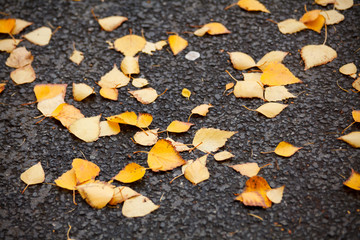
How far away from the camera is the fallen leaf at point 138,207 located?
4.32ft

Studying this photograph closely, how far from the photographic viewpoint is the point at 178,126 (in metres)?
1.56

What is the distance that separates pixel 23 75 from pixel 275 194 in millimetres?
1373

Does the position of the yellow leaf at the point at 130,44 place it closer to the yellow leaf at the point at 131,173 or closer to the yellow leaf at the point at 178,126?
the yellow leaf at the point at 178,126

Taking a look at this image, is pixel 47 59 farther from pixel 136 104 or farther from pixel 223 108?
pixel 223 108

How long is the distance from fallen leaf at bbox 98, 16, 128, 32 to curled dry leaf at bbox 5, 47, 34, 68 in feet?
1.43

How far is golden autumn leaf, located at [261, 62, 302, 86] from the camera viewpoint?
1.68 metres

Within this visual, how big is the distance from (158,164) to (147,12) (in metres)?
1.06

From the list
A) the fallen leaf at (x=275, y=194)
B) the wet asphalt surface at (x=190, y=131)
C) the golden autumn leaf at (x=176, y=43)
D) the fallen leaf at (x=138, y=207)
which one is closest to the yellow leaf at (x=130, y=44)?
the wet asphalt surface at (x=190, y=131)

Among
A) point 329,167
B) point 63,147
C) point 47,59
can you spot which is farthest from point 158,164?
A: point 47,59

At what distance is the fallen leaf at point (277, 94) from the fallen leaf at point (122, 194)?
0.76 meters

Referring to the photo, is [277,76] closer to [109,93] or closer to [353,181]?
[353,181]

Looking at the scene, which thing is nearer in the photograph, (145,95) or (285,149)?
(285,149)

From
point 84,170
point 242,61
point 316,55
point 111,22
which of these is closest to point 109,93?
point 84,170

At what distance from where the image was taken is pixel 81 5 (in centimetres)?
213
